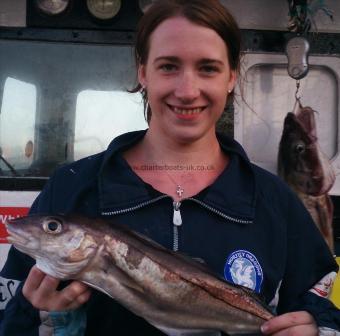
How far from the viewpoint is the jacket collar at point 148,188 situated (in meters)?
2.09

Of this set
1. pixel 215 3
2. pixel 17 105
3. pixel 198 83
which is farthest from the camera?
pixel 17 105

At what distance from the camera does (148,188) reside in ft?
7.00

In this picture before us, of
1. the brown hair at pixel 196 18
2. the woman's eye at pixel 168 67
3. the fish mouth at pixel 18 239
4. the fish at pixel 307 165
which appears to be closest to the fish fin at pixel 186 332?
the fish mouth at pixel 18 239

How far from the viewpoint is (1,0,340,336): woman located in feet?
6.70

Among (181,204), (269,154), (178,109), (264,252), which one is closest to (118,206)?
(181,204)

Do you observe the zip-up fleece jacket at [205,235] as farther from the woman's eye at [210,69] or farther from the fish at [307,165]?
the fish at [307,165]

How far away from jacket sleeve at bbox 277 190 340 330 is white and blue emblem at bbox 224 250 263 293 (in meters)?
0.16

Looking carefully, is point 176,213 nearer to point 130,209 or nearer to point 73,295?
point 130,209

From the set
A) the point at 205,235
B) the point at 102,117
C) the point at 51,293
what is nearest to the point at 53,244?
the point at 51,293

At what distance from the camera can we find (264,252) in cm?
212

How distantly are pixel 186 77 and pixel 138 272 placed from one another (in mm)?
698

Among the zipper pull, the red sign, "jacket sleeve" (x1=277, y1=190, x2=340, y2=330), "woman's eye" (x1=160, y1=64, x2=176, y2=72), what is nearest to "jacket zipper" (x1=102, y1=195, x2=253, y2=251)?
the zipper pull

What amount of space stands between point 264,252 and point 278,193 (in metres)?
0.25

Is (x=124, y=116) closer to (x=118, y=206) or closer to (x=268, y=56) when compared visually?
(x=268, y=56)
